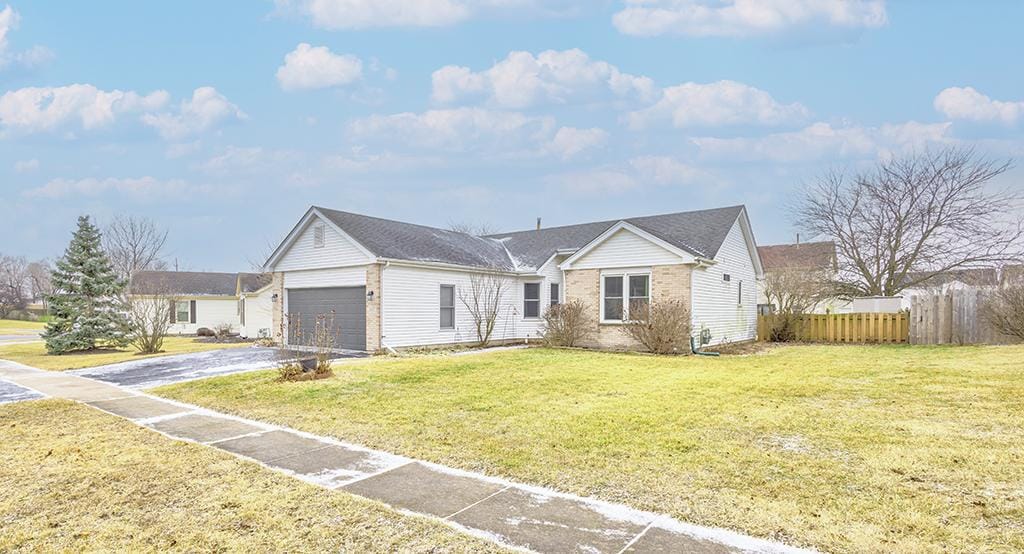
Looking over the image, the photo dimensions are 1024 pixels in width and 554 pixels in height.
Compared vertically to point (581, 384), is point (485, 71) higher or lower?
higher

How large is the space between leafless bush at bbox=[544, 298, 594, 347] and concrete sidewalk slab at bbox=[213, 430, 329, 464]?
11.8 metres

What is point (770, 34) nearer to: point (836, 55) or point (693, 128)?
point (836, 55)

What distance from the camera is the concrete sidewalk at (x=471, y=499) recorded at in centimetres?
337

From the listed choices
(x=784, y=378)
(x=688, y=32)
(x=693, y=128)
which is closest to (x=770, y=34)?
(x=688, y=32)

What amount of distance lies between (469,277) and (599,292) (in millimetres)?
4524

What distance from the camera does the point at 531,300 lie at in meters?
20.5

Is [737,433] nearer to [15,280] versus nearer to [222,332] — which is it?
[222,332]

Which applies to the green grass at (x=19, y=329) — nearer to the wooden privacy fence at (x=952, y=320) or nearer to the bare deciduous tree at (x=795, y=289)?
the bare deciduous tree at (x=795, y=289)

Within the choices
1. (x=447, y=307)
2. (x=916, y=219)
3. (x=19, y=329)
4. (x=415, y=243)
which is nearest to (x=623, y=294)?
(x=447, y=307)

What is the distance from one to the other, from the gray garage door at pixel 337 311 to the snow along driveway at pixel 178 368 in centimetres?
174

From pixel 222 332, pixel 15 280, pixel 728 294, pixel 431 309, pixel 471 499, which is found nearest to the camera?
pixel 471 499

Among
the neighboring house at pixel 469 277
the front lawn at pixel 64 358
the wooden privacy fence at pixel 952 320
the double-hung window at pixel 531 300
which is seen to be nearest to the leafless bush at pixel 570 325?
the neighboring house at pixel 469 277

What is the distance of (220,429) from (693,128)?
2081 cm

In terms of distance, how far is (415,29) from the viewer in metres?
18.2
